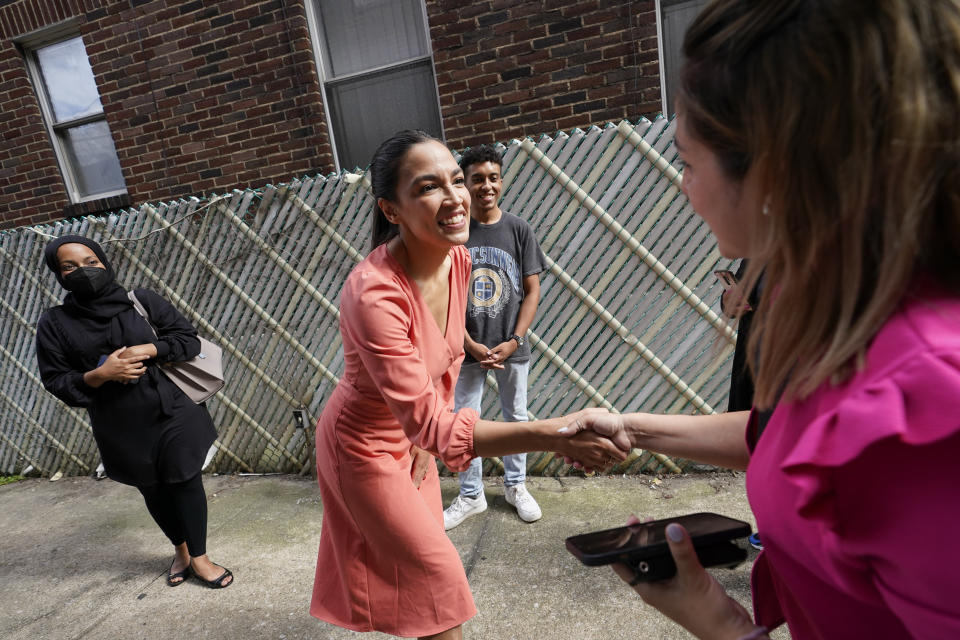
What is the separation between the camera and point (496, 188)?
3359 millimetres

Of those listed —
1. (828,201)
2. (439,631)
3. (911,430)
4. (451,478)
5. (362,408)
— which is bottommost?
(451,478)

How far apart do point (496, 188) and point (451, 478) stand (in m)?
2.22

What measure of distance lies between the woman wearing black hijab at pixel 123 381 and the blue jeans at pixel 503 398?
4.93 feet

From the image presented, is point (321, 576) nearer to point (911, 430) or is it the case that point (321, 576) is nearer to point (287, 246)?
point (911, 430)

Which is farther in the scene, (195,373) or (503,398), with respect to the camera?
(503,398)

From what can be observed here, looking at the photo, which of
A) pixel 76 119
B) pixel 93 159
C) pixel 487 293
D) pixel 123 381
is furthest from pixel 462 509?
pixel 76 119

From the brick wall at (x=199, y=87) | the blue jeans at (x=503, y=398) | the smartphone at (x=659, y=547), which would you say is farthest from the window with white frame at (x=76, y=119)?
the smartphone at (x=659, y=547)

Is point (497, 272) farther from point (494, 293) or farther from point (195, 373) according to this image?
point (195, 373)

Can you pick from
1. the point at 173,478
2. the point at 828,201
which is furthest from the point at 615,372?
the point at 828,201

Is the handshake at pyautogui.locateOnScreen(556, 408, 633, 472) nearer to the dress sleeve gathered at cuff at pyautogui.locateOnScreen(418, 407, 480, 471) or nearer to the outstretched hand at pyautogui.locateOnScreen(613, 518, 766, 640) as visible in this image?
the dress sleeve gathered at cuff at pyautogui.locateOnScreen(418, 407, 480, 471)

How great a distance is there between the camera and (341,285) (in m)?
4.23

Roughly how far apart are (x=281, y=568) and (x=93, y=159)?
5.31 metres

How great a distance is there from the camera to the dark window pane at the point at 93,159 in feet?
20.0

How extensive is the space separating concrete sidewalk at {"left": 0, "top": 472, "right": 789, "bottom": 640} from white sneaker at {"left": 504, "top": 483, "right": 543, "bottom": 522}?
0.22 ft
